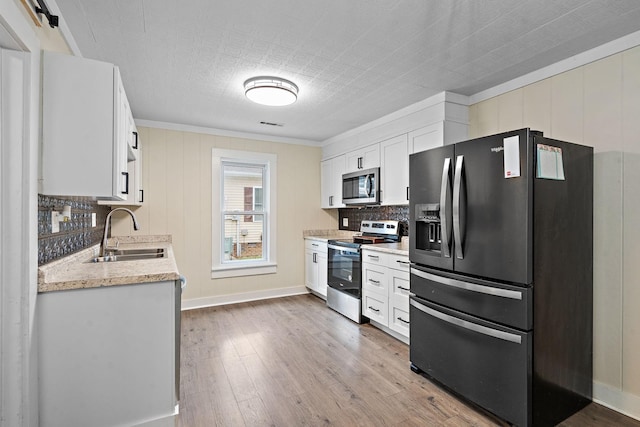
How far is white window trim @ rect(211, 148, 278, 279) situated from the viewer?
431 cm

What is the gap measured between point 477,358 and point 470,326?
0.63 feet

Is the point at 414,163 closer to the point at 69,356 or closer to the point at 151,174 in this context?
the point at 69,356

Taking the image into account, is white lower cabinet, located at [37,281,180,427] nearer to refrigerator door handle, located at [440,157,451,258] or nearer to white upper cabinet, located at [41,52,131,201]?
white upper cabinet, located at [41,52,131,201]

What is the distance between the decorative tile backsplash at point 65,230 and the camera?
5.45 ft

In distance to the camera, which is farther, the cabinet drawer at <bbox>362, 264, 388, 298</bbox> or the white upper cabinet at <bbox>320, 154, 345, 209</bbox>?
the white upper cabinet at <bbox>320, 154, 345, 209</bbox>

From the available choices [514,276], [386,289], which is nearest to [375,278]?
[386,289]

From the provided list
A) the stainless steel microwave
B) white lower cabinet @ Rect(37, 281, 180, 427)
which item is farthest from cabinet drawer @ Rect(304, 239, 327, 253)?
white lower cabinet @ Rect(37, 281, 180, 427)

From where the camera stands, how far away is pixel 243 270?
4.47 metres

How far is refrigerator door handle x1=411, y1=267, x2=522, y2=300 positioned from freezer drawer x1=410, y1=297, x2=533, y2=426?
18cm

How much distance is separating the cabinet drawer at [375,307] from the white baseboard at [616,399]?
5.16ft

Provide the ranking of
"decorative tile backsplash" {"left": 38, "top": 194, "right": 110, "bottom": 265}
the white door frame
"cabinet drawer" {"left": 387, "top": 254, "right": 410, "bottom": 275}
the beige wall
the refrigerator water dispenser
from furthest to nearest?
the beige wall
"cabinet drawer" {"left": 387, "top": 254, "right": 410, "bottom": 275}
the refrigerator water dispenser
"decorative tile backsplash" {"left": 38, "top": 194, "right": 110, "bottom": 265}
the white door frame

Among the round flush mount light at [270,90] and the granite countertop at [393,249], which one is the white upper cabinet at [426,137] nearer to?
the granite countertop at [393,249]

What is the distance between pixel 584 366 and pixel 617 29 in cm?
211

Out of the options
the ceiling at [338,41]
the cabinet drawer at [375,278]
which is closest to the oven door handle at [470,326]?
the cabinet drawer at [375,278]
